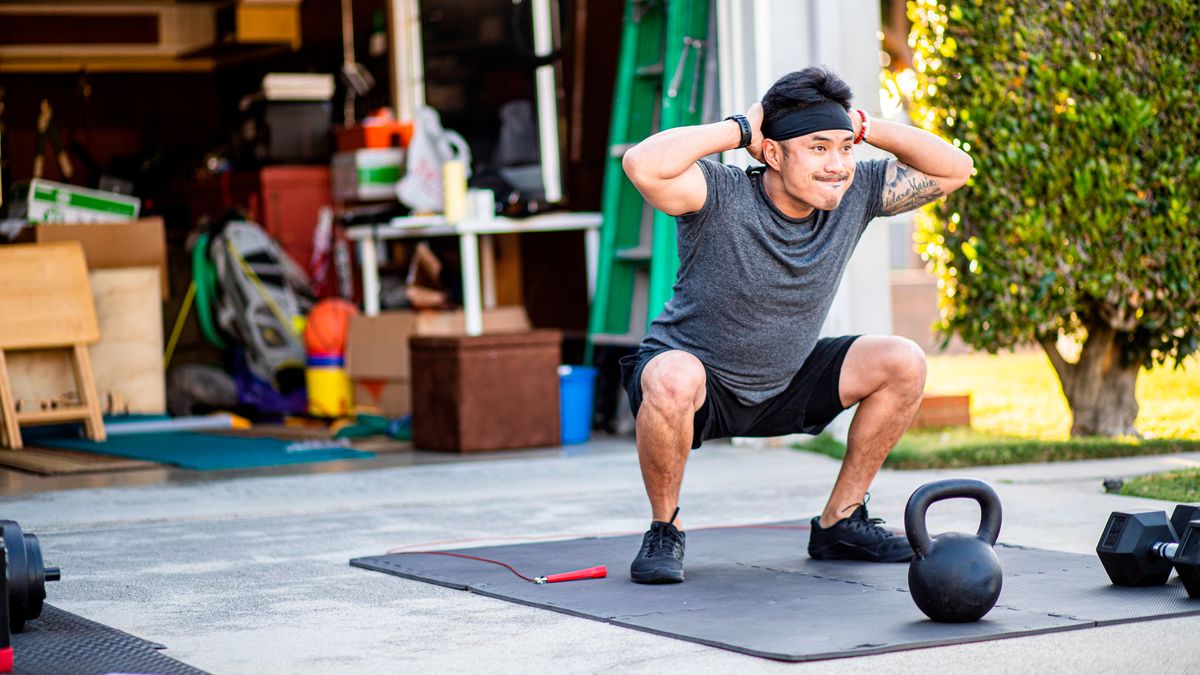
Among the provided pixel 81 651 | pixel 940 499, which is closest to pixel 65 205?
pixel 81 651

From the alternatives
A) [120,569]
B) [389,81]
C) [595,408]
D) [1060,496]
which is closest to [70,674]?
[120,569]

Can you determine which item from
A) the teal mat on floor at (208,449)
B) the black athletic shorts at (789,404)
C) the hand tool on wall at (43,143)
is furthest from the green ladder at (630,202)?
the hand tool on wall at (43,143)

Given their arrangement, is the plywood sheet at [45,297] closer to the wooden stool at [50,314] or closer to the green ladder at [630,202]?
the wooden stool at [50,314]

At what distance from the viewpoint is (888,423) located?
4.20m

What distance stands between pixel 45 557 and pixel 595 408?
3590 mm

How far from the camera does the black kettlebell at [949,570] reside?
3264 millimetres

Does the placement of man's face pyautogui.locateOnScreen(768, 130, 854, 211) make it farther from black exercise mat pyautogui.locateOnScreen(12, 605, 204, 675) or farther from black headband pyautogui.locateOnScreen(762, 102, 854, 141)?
black exercise mat pyautogui.locateOnScreen(12, 605, 204, 675)

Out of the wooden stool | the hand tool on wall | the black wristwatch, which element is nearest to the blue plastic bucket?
the wooden stool

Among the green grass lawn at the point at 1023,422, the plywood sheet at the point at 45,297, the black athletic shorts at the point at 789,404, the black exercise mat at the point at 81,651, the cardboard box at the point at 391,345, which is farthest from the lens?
the cardboard box at the point at 391,345

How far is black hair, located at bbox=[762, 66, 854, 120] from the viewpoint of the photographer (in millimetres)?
3906

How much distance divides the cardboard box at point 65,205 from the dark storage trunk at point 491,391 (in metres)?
2.65

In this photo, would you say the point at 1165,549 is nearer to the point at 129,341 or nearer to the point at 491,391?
the point at 491,391

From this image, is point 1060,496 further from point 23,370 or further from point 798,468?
point 23,370

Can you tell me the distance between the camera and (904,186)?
418cm
